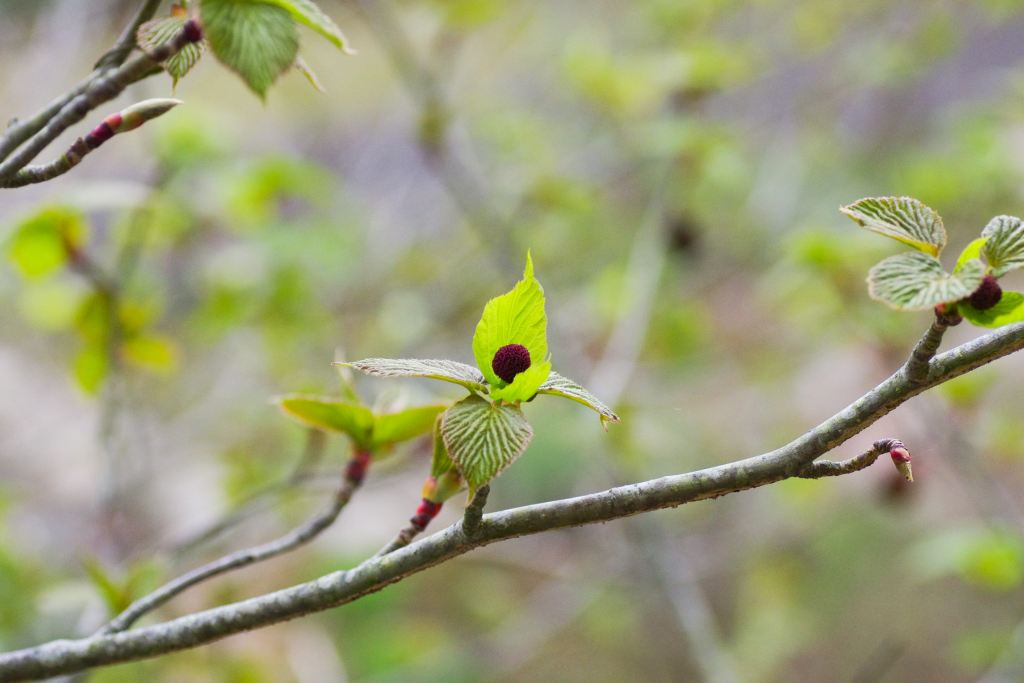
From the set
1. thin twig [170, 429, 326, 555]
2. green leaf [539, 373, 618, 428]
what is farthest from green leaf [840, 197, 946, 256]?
thin twig [170, 429, 326, 555]

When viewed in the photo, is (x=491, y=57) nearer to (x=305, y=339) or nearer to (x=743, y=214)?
(x=743, y=214)

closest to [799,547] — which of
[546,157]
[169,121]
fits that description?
[546,157]

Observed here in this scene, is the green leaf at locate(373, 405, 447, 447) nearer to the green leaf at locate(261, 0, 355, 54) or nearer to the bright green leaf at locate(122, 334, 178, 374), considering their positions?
the green leaf at locate(261, 0, 355, 54)

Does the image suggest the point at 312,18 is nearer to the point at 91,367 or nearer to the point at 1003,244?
the point at 1003,244

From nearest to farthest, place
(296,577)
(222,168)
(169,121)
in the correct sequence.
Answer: (169,121)
(222,168)
(296,577)

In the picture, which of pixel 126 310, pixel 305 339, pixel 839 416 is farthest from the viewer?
pixel 305 339
